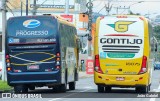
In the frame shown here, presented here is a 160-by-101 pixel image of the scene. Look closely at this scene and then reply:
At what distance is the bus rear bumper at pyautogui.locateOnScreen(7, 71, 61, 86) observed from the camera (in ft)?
97.7

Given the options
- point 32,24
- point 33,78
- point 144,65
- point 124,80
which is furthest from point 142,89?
point 32,24

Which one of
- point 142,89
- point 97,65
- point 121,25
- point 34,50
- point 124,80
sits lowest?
point 142,89

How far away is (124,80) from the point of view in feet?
99.0

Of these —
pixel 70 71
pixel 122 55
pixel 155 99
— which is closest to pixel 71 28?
pixel 70 71

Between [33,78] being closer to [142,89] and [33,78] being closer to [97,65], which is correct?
[97,65]

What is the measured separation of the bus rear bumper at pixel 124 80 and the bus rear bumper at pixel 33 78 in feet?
6.50

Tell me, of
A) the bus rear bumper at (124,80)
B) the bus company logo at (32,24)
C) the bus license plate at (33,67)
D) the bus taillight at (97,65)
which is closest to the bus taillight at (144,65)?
the bus rear bumper at (124,80)

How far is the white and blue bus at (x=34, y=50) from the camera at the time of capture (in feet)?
97.1

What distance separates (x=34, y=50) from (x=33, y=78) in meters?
1.29

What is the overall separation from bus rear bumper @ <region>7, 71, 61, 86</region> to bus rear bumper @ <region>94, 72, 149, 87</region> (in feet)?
6.50

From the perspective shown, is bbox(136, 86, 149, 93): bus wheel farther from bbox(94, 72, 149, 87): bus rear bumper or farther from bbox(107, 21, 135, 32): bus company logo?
bbox(107, 21, 135, 32): bus company logo

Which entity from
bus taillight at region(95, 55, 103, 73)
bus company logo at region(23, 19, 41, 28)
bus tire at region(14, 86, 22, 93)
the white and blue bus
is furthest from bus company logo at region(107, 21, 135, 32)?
bus tire at region(14, 86, 22, 93)

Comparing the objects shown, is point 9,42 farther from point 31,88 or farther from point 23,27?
point 31,88

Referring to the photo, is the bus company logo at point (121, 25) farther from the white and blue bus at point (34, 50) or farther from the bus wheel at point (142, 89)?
the bus wheel at point (142, 89)
